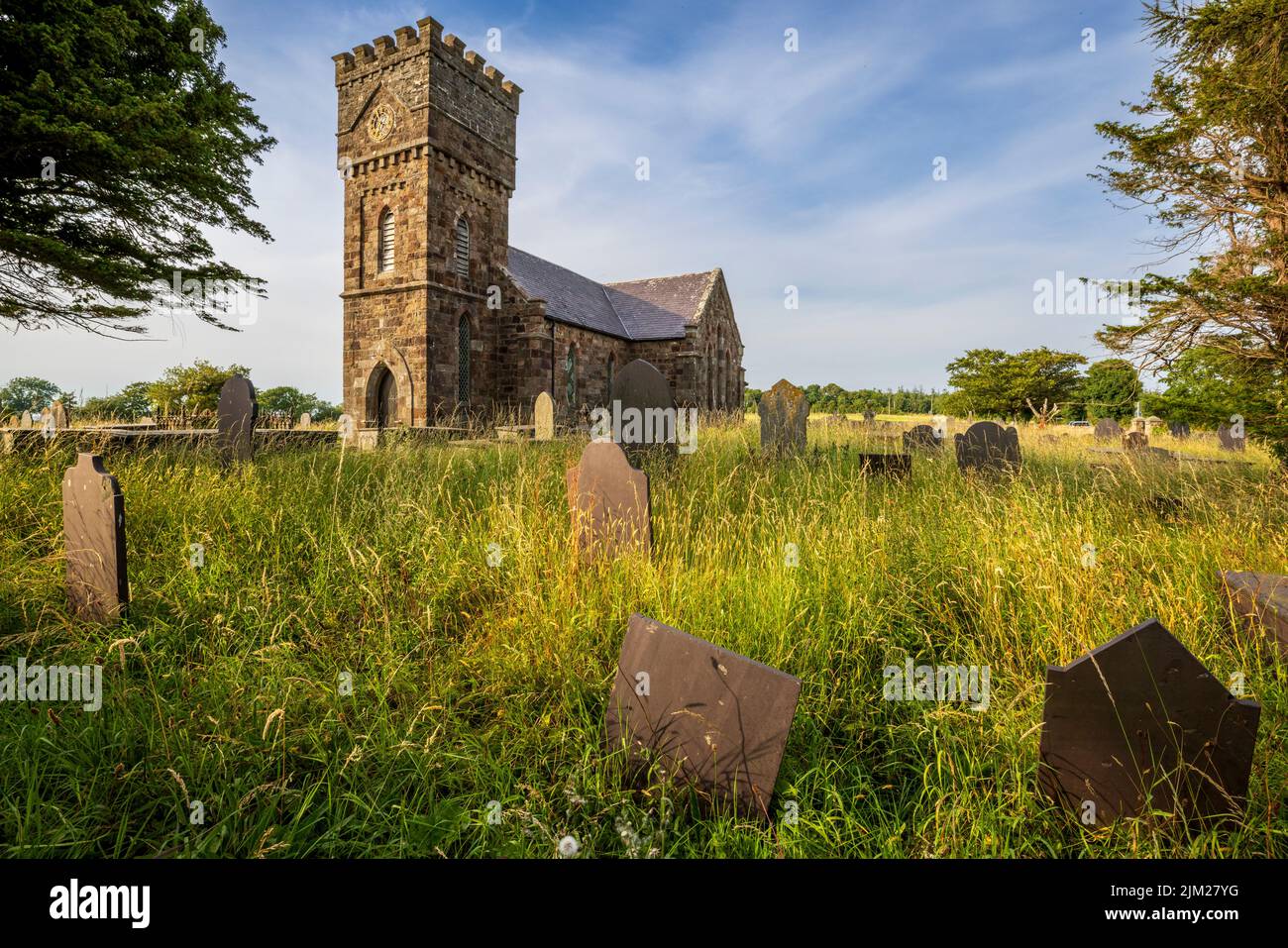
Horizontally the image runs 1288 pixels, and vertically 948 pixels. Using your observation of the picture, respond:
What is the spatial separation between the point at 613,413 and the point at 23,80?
9.92 m

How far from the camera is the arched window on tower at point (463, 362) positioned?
62.8 feet

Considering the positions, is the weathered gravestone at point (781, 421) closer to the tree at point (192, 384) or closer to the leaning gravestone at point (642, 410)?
the leaning gravestone at point (642, 410)

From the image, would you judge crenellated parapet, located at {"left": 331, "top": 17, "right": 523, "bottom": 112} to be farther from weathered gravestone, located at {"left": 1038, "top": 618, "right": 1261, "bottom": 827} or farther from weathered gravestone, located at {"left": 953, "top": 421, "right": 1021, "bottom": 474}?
weathered gravestone, located at {"left": 1038, "top": 618, "right": 1261, "bottom": 827}

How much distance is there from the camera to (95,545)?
11.5 ft

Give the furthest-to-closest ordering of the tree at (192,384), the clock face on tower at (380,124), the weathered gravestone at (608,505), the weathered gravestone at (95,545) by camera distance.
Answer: the tree at (192,384), the clock face on tower at (380,124), the weathered gravestone at (608,505), the weathered gravestone at (95,545)

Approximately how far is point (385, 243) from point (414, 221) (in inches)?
59.7

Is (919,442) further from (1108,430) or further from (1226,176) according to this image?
(1108,430)

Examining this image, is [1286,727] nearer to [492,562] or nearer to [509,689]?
[509,689]

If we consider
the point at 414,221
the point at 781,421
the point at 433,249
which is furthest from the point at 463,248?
the point at 781,421

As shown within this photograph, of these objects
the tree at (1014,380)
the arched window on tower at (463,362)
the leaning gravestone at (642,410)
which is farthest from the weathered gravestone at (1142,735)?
the tree at (1014,380)

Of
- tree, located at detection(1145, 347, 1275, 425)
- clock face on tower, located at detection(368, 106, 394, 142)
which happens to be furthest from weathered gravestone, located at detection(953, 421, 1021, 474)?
clock face on tower, located at detection(368, 106, 394, 142)

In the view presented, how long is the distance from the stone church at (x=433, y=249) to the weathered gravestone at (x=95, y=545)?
14.2m

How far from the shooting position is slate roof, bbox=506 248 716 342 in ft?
73.2

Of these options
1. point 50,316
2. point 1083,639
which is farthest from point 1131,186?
point 50,316
